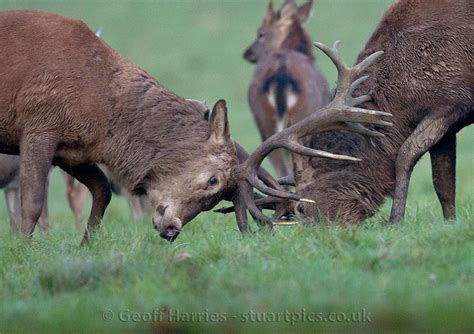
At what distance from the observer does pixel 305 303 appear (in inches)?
222

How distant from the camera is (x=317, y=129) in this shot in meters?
8.91

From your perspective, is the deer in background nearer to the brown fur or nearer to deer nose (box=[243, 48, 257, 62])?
deer nose (box=[243, 48, 257, 62])

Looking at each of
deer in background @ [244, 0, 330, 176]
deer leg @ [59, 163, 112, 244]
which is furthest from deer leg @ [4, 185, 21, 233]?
deer in background @ [244, 0, 330, 176]

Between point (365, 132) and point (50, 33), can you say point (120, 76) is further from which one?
point (365, 132)

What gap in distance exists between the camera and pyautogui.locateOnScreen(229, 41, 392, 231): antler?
8.77 meters

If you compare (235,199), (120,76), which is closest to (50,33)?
(120,76)

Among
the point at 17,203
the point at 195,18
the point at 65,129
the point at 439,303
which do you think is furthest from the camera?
the point at 195,18

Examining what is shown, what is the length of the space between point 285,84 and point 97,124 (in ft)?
19.0

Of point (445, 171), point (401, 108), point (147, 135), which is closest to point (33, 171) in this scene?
point (147, 135)

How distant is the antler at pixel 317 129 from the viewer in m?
8.77

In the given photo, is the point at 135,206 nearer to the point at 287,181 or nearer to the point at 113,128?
the point at 287,181

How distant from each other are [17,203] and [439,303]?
840cm

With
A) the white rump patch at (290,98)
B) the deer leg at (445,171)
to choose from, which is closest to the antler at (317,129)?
the deer leg at (445,171)

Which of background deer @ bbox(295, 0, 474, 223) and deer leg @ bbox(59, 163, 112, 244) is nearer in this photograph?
background deer @ bbox(295, 0, 474, 223)
